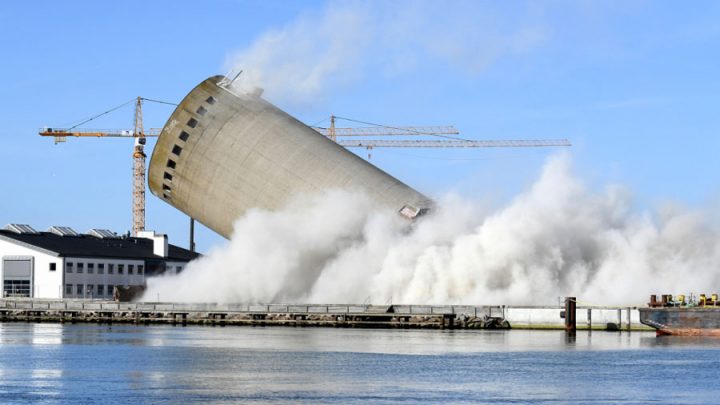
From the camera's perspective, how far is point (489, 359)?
51406 millimetres

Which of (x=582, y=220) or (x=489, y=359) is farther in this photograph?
(x=582, y=220)

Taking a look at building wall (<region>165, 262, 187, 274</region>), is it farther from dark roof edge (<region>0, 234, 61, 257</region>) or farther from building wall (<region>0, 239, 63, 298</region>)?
dark roof edge (<region>0, 234, 61, 257</region>)

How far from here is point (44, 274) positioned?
325 ft

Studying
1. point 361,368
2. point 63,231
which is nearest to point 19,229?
point 63,231

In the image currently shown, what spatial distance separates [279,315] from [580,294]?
52.2 feet

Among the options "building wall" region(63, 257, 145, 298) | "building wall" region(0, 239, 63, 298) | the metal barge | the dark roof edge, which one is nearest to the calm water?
the metal barge

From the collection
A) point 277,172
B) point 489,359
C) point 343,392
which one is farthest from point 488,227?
point 343,392

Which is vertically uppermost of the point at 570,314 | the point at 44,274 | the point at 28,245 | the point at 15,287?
the point at 28,245

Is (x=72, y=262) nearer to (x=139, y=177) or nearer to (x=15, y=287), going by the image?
(x=15, y=287)

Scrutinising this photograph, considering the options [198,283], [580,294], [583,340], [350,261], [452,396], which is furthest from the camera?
[198,283]

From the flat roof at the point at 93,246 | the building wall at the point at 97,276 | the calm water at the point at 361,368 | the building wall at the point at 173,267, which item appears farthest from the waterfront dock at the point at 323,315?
the building wall at the point at 173,267

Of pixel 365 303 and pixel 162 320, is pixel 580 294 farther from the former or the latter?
pixel 162 320

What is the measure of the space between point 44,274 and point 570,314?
44429 mm

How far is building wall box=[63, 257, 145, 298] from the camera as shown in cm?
9988
